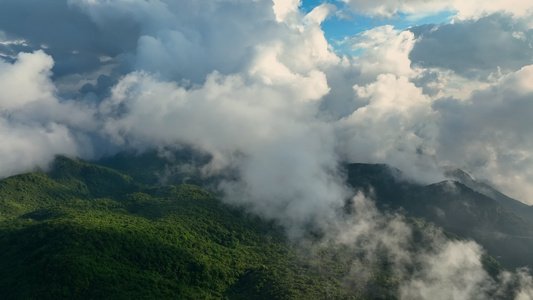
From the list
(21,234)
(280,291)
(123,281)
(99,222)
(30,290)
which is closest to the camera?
(30,290)

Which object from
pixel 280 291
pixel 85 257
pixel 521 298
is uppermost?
pixel 85 257

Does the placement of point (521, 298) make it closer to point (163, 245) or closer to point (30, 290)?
point (163, 245)

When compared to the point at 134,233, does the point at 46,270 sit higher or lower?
lower

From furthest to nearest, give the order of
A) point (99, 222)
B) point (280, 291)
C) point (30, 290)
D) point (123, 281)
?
point (99, 222)
point (280, 291)
point (123, 281)
point (30, 290)

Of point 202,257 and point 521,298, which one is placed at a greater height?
point 202,257

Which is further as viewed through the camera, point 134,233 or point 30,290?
point 134,233

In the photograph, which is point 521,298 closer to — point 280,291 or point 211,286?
point 280,291

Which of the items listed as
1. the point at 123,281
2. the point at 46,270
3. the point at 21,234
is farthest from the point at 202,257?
the point at 21,234

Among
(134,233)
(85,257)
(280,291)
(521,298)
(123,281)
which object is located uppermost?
(134,233)

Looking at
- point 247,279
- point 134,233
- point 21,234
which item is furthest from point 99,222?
point 247,279
